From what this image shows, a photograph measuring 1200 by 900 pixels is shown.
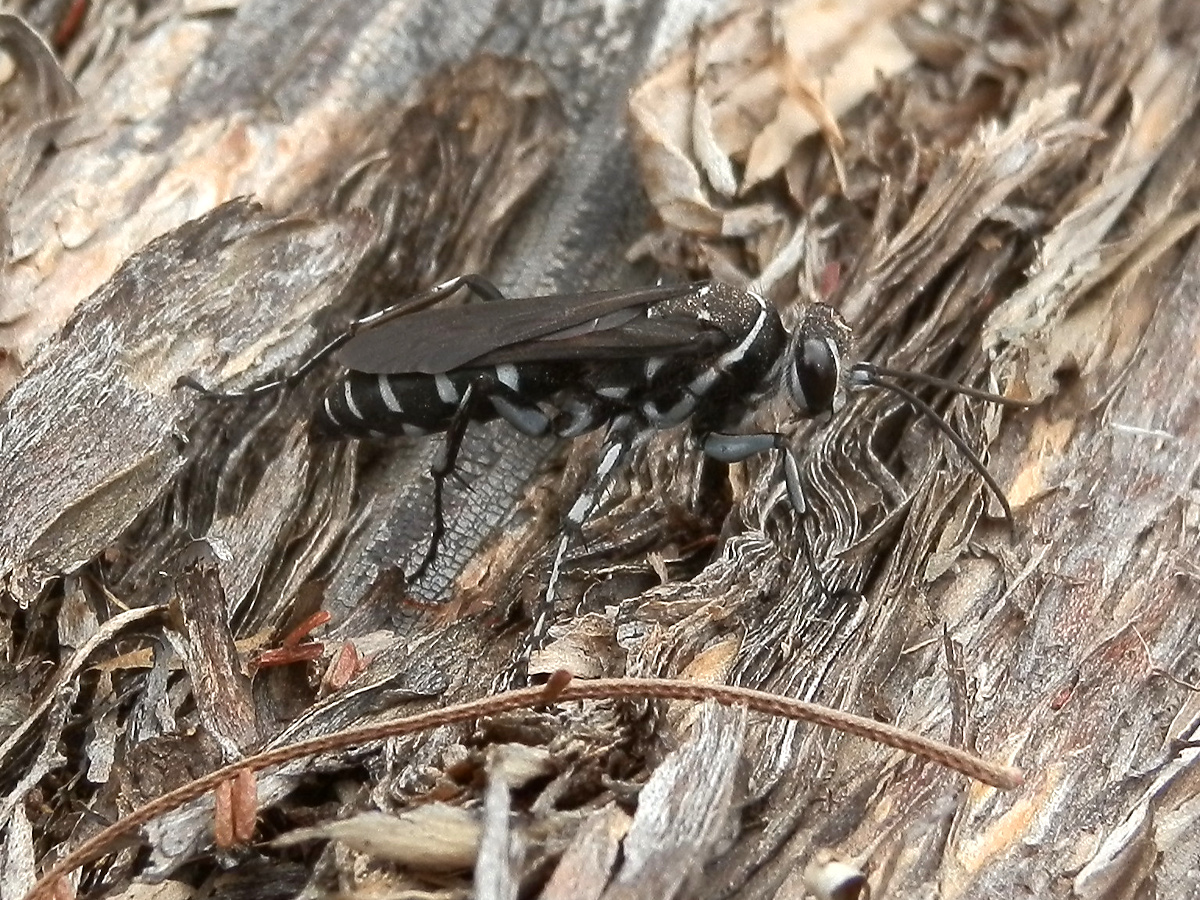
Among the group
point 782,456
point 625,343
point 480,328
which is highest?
point 480,328

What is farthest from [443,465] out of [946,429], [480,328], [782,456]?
[946,429]

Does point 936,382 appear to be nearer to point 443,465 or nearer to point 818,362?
point 818,362

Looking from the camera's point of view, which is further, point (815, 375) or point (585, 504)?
point (815, 375)

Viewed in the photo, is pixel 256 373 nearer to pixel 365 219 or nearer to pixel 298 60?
pixel 365 219

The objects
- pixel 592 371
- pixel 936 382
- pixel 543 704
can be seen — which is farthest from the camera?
pixel 592 371

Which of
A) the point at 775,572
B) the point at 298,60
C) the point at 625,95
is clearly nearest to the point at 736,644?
the point at 775,572

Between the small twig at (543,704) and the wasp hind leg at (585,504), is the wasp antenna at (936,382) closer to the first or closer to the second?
the wasp hind leg at (585,504)
